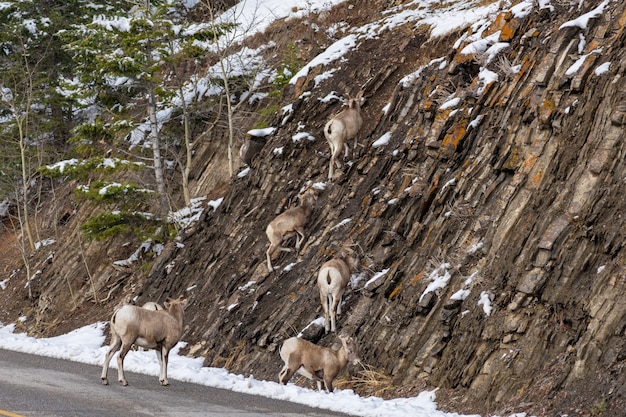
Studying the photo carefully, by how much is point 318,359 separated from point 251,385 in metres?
1.21

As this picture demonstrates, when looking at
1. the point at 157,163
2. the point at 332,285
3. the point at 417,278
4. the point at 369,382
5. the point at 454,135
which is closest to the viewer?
the point at 369,382

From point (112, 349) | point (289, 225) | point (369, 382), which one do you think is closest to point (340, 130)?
point (289, 225)

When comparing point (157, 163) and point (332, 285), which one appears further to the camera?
point (157, 163)

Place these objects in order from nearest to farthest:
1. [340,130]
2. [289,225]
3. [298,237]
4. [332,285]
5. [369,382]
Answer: [369,382], [332,285], [289,225], [298,237], [340,130]

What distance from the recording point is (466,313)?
38.5 feet

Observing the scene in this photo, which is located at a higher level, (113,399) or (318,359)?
(113,399)

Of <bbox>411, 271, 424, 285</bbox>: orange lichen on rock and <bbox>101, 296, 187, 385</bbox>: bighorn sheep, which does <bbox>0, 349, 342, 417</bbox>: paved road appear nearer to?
<bbox>101, 296, 187, 385</bbox>: bighorn sheep

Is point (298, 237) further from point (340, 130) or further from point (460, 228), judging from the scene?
point (460, 228)

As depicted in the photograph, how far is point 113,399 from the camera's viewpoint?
1017cm

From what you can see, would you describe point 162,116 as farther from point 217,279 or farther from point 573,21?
point 573,21

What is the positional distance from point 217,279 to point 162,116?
38.7ft

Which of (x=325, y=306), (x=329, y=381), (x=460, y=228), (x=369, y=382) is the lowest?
(x=369, y=382)

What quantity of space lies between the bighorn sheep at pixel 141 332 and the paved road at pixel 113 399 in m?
0.34

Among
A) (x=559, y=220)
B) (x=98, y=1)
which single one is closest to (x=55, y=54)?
(x=98, y=1)
